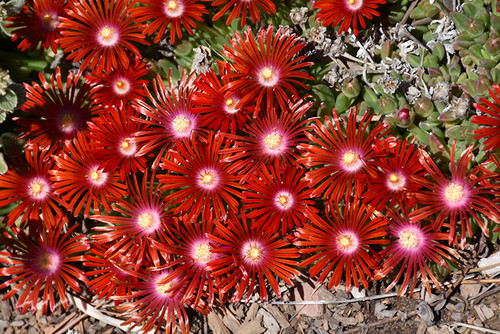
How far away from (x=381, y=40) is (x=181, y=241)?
4.58 feet

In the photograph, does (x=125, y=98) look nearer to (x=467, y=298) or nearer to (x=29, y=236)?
(x=29, y=236)

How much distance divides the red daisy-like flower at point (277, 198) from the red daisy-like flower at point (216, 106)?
259 mm

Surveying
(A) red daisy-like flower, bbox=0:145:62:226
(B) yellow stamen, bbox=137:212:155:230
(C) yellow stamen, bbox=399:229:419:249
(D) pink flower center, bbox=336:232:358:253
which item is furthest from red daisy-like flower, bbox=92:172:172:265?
(C) yellow stamen, bbox=399:229:419:249

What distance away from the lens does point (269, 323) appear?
7.86ft

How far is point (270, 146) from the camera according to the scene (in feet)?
6.99

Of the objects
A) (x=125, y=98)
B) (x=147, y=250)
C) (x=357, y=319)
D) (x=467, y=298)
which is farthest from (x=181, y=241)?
(x=467, y=298)

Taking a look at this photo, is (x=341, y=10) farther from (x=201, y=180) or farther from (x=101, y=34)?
(x=101, y=34)

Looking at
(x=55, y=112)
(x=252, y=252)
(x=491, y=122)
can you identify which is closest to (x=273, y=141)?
(x=252, y=252)

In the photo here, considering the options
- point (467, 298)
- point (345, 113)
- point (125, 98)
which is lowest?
point (467, 298)

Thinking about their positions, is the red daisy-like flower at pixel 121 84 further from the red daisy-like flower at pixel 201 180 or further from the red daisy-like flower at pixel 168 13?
the red daisy-like flower at pixel 201 180

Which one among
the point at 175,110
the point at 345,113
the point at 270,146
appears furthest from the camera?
the point at 345,113

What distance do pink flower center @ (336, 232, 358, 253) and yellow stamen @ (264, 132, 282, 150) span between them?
47cm

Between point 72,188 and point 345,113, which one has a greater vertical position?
point 345,113

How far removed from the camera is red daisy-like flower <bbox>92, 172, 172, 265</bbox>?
7.16 feet
